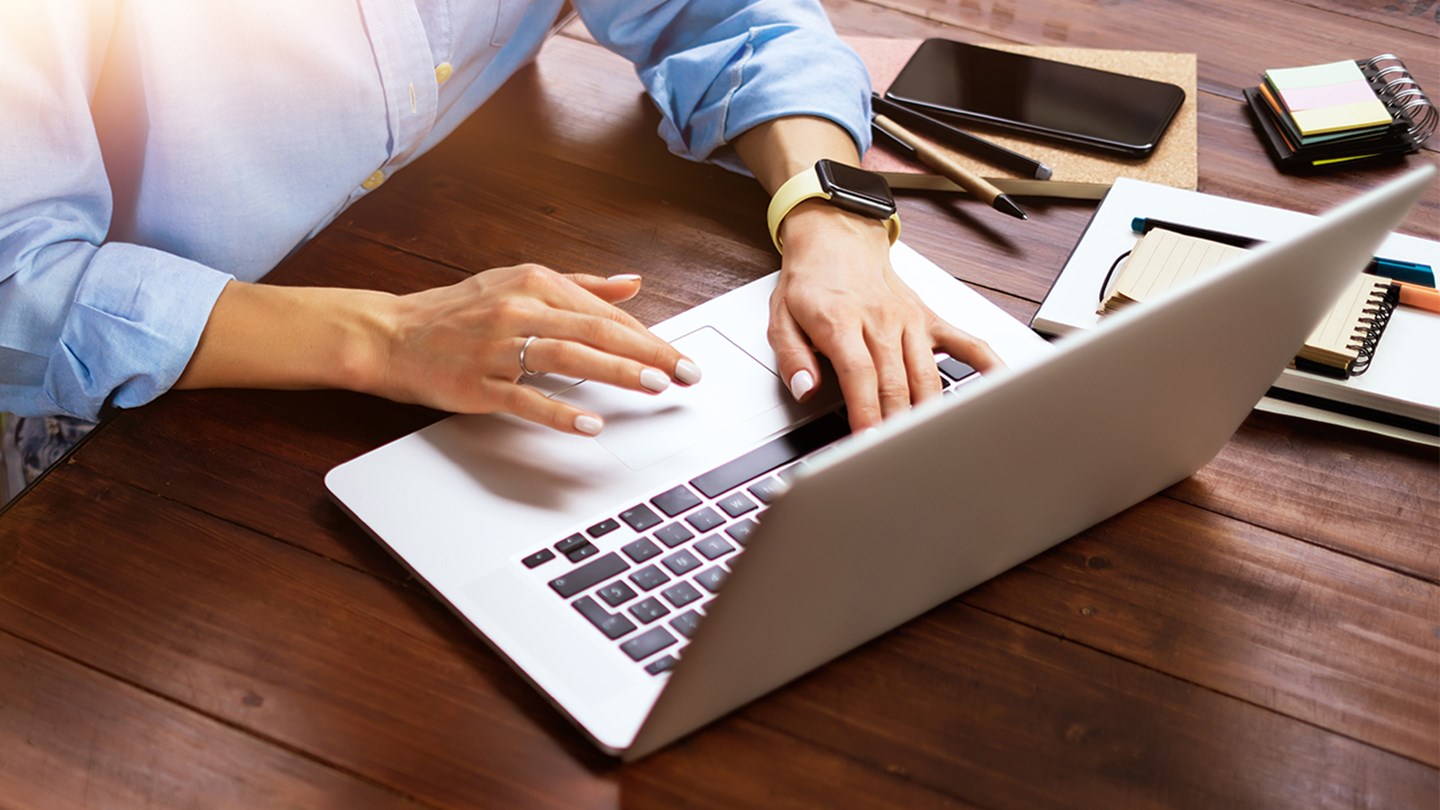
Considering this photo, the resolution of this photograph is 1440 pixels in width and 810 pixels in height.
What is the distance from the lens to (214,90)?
2.76ft

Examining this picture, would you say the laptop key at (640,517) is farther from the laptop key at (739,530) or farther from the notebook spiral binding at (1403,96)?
the notebook spiral binding at (1403,96)

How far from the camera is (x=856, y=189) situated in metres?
0.92

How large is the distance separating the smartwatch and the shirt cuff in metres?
0.42

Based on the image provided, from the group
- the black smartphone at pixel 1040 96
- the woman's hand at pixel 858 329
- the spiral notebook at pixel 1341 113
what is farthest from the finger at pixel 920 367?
the spiral notebook at pixel 1341 113

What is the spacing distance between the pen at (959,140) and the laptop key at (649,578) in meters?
0.53

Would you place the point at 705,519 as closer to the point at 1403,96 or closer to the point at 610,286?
the point at 610,286

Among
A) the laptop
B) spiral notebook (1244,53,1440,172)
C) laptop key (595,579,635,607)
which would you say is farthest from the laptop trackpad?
spiral notebook (1244,53,1440,172)

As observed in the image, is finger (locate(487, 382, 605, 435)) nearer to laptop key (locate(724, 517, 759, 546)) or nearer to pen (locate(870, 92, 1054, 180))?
laptop key (locate(724, 517, 759, 546))

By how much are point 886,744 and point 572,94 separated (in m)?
0.73

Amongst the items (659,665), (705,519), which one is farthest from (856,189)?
(659,665)

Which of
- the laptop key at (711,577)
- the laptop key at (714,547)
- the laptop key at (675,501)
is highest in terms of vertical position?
the laptop key at (711,577)

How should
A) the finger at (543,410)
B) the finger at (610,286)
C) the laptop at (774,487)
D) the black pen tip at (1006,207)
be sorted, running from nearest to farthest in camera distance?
the laptop at (774,487)
the finger at (543,410)
the finger at (610,286)
the black pen tip at (1006,207)

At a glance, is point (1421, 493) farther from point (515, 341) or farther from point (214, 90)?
point (214, 90)

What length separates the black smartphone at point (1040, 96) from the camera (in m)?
1.04
